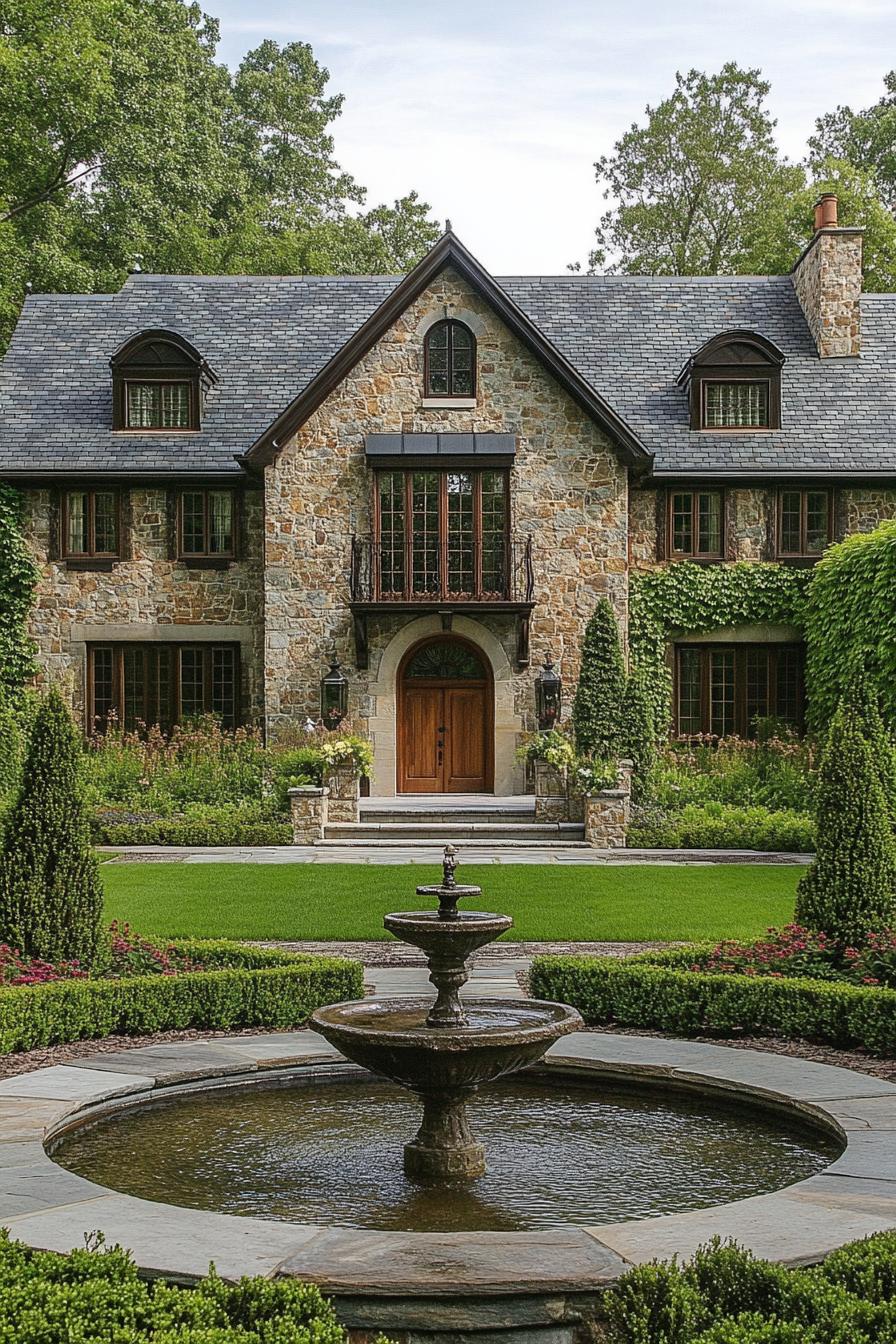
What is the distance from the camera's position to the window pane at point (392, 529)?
2486 cm

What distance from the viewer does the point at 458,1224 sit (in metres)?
5.84

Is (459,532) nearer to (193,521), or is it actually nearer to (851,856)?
(193,521)

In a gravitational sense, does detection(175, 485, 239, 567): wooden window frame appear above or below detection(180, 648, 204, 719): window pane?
above

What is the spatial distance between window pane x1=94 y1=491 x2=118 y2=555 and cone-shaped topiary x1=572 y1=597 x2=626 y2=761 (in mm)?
8782

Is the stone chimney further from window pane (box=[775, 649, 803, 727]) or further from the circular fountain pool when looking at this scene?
the circular fountain pool

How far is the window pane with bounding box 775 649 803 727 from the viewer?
26.3 m

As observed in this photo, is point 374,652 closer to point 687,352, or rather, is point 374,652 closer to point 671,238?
point 687,352

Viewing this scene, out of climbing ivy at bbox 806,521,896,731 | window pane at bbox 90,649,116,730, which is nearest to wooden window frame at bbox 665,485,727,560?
climbing ivy at bbox 806,521,896,731

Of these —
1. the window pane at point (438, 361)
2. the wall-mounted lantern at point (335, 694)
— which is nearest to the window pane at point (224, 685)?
the wall-mounted lantern at point (335, 694)

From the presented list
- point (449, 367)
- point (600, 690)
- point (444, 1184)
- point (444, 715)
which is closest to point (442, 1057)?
point (444, 1184)

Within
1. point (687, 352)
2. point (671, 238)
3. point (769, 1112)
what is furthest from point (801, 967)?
point (671, 238)

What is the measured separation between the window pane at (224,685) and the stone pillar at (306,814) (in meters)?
5.03

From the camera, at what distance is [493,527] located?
25.0m

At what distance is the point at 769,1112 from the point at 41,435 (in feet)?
72.5
